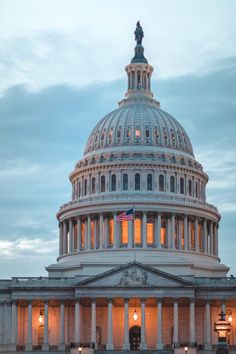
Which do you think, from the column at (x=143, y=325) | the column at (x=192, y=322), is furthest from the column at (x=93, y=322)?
the column at (x=192, y=322)

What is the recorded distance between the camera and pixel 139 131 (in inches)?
6250

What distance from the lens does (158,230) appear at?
15025cm

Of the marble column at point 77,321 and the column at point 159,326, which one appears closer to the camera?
the column at point 159,326

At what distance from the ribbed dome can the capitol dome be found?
0.16m

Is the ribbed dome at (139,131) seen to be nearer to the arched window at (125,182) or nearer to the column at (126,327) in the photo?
the arched window at (125,182)

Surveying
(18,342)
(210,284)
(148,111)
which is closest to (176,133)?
(148,111)

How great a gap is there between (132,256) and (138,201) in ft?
29.3

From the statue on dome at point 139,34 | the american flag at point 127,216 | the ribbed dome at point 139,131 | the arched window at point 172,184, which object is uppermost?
the statue on dome at point 139,34

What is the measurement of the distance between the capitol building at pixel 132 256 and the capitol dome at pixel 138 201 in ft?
0.54

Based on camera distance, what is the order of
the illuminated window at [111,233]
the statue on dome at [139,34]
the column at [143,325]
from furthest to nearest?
the statue on dome at [139,34] < the illuminated window at [111,233] < the column at [143,325]

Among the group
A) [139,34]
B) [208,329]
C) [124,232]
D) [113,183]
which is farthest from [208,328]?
[139,34]

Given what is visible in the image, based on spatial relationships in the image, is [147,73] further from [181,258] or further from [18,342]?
[18,342]

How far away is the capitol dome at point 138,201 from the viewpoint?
149 meters

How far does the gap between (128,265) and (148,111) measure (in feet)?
112
